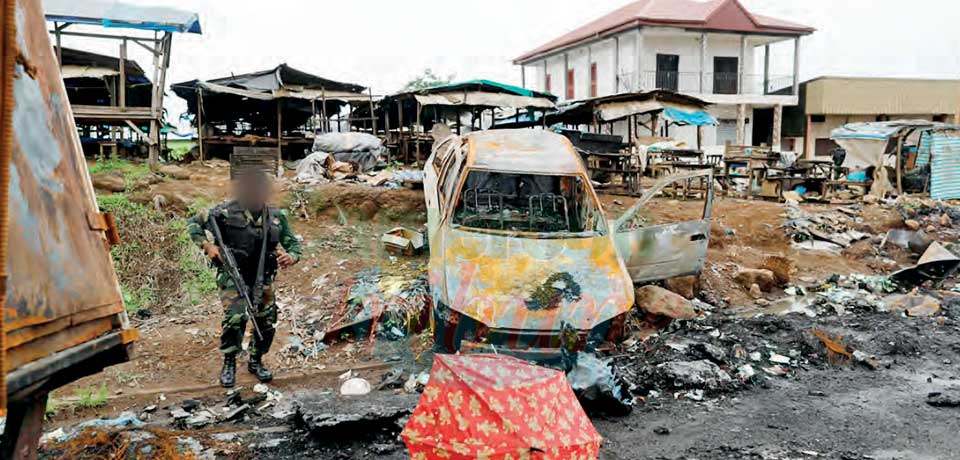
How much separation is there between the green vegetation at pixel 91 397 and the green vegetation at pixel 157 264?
1.94m

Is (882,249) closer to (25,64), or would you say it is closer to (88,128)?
(25,64)

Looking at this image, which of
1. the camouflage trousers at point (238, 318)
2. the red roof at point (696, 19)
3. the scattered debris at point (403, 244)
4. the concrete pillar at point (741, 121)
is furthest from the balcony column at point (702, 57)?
the camouflage trousers at point (238, 318)

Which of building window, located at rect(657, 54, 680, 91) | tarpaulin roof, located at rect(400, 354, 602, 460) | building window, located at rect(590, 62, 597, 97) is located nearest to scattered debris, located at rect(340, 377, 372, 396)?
tarpaulin roof, located at rect(400, 354, 602, 460)

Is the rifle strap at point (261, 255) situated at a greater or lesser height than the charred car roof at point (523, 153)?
lesser

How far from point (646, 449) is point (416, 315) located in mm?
2771

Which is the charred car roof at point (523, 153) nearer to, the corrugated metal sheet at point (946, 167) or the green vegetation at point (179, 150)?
the corrugated metal sheet at point (946, 167)

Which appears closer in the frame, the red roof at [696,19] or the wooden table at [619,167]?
the wooden table at [619,167]

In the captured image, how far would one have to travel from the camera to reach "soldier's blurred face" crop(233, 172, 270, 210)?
4.83 meters

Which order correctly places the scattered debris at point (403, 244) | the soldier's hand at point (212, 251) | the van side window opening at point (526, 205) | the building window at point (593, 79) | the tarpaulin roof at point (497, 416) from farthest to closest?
1. the building window at point (593, 79)
2. the scattered debris at point (403, 244)
3. the van side window opening at point (526, 205)
4. the soldier's hand at point (212, 251)
5. the tarpaulin roof at point (497, 416)

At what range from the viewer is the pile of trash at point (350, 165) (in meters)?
11.7

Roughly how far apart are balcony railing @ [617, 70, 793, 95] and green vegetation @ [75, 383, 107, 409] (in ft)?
70.4

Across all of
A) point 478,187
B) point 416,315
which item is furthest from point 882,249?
point 416,315

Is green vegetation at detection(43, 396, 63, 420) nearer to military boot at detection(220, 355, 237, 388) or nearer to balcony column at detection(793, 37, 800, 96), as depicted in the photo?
military boot at detection(220, 355, 237, 388)

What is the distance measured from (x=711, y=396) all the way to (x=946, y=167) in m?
11.5
